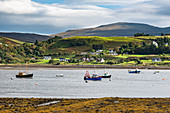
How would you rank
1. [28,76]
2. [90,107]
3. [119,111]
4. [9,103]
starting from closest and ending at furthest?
[119,111] < [90,107] < [9,103] < [28,76]

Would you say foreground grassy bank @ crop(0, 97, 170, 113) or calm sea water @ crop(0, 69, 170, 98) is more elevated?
foreground grassy bank @ crop(0, 97, 170, 113)

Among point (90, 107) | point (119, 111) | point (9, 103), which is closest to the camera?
point (119, 111)

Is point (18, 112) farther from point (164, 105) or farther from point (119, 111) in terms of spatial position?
point (164, 105)

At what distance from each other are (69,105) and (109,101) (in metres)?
5.41

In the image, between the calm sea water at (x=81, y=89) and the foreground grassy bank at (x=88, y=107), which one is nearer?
the foreground grassy bank at (x=88, y=107)

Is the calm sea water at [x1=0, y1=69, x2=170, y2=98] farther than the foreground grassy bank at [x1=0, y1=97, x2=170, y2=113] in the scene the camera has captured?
Yes

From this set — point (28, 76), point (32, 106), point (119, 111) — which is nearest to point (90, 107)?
point (119, 111)

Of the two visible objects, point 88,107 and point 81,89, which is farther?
point 81,89

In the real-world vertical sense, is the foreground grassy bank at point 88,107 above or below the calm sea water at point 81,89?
above

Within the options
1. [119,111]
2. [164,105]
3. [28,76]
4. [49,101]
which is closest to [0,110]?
[49,101]

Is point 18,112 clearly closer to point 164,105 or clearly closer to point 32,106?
point 32,106

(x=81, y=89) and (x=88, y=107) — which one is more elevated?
(x=88, y=107)

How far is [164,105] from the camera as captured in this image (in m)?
36.6

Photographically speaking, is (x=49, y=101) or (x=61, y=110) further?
(x=49, y=101)
